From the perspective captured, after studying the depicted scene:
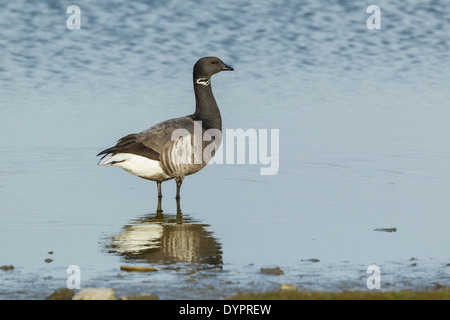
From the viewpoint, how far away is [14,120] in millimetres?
16141

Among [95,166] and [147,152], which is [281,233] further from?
[95,166]

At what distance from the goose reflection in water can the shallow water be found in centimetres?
4

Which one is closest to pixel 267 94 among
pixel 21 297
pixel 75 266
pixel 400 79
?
pixel 400 79

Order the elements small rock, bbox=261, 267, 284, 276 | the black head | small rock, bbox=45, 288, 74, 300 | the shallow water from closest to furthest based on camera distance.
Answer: small rock, bbox=45, 288, 74, 300, small rock, bbox=261, 267, 284, 276, the shallow water, the black head

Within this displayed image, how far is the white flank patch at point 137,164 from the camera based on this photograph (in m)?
11.3

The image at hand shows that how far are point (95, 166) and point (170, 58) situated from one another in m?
8.59

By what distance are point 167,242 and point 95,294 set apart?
2.51 m

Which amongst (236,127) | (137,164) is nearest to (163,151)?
(137,164)

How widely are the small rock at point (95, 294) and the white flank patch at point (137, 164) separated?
177 inches

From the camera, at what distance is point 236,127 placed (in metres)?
15.5

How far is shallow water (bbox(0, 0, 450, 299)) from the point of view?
27.5ft

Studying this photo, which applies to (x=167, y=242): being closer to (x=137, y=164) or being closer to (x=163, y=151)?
(x=137, y=164)

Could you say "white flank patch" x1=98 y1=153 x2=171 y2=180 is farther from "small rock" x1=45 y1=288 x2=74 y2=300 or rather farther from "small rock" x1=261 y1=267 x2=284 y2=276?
"small rock" x1=45 y1=288 x2=74 y2=300

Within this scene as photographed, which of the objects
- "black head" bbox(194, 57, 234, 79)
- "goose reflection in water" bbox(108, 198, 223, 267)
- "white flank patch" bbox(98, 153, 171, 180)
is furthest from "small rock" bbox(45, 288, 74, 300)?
"black head" bbox(194, 57, 234, 79)
